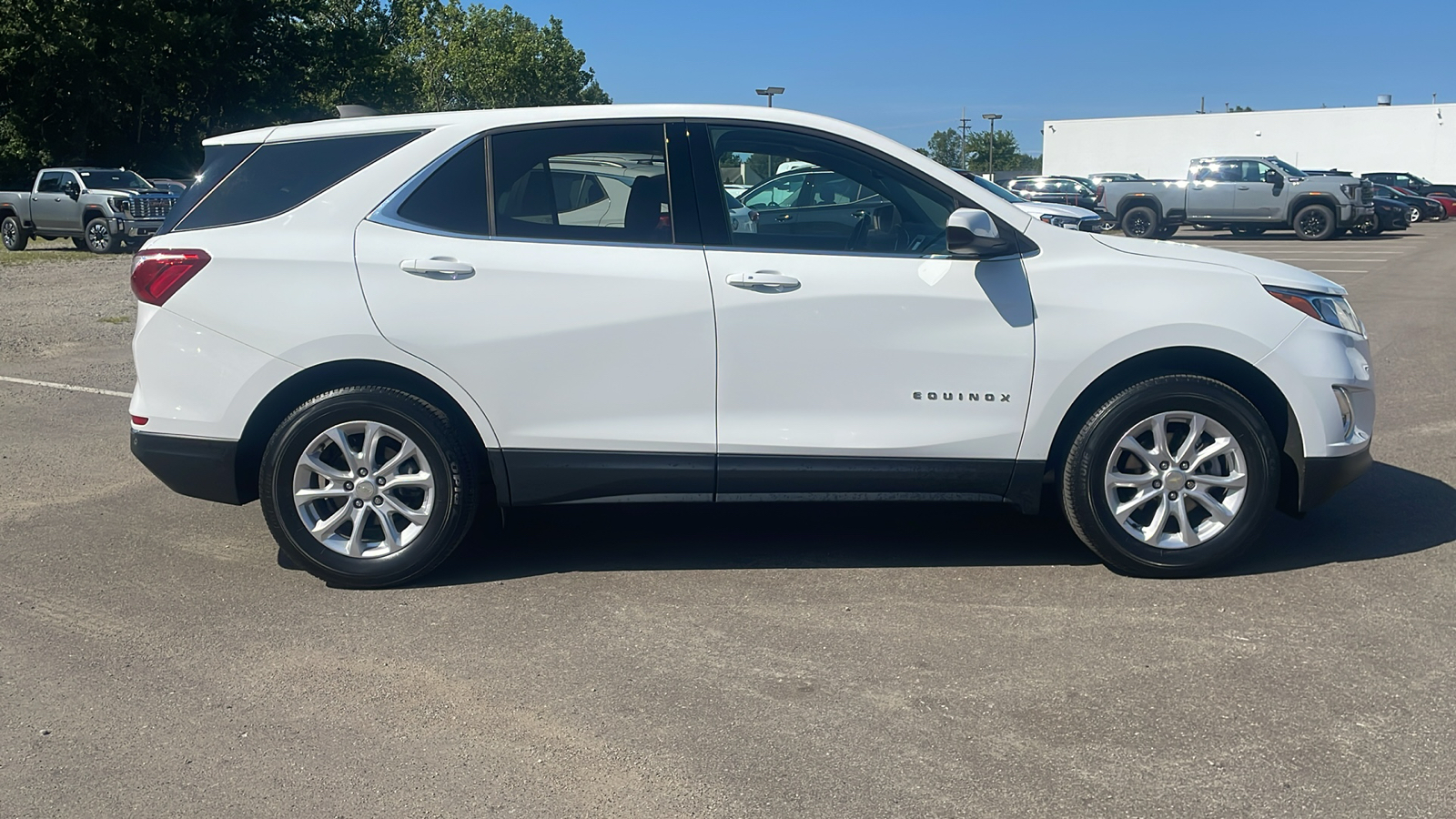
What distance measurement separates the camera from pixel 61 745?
3.31 meters

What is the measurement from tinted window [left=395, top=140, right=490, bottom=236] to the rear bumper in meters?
1.12

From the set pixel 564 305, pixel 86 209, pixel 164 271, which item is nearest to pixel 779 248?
pixel 564 305

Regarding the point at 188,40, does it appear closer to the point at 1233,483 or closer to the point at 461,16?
the point at 1233,483

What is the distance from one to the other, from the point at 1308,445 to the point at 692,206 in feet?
8.16

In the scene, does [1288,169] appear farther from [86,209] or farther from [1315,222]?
[86,209]

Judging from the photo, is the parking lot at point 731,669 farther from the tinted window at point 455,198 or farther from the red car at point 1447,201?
the red car at point 1447,201

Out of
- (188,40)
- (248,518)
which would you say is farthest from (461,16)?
(248,518)

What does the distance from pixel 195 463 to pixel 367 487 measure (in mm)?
663

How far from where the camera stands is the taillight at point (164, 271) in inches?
175

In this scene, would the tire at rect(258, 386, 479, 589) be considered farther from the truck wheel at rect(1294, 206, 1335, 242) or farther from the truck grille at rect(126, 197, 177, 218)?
the truck wheel at rect(1294, 206, 1335, 242)

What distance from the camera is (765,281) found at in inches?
171

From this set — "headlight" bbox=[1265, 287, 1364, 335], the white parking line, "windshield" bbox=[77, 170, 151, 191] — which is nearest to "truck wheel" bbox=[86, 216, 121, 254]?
"windshield" bbox=[77, 170, 151, 191]

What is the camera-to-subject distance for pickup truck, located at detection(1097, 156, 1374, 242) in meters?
28.5

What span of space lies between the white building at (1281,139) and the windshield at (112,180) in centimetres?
4858
